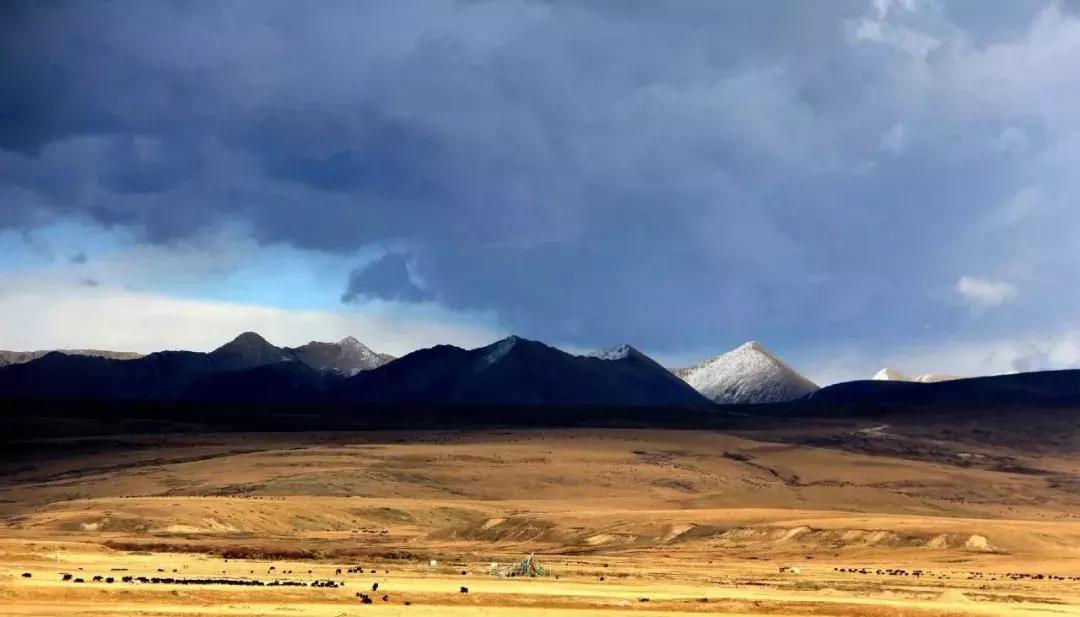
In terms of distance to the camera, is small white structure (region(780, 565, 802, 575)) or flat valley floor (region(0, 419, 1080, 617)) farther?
small white structure (region(780, 565, 802, 575))

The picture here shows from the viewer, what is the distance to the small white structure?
76688mm

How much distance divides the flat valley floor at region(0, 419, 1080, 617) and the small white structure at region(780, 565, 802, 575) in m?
0.97

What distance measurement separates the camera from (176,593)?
5197 centimetres

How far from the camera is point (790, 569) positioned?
7944 centimetres

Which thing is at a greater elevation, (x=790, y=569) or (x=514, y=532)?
(x=514, y=532)

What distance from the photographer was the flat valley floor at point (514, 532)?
5466 cm

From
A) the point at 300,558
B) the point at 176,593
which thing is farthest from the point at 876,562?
the point at 176,593

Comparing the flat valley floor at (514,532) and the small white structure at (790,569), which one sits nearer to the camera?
the flat valley floor at (514,532)

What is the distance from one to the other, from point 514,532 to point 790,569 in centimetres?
3356

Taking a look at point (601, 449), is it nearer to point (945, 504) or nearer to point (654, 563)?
point (945, 504)

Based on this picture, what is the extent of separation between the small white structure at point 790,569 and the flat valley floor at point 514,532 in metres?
0.97

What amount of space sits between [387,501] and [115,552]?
2223 inches

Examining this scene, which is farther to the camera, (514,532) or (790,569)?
(514,532)

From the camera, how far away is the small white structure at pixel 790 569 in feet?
252
